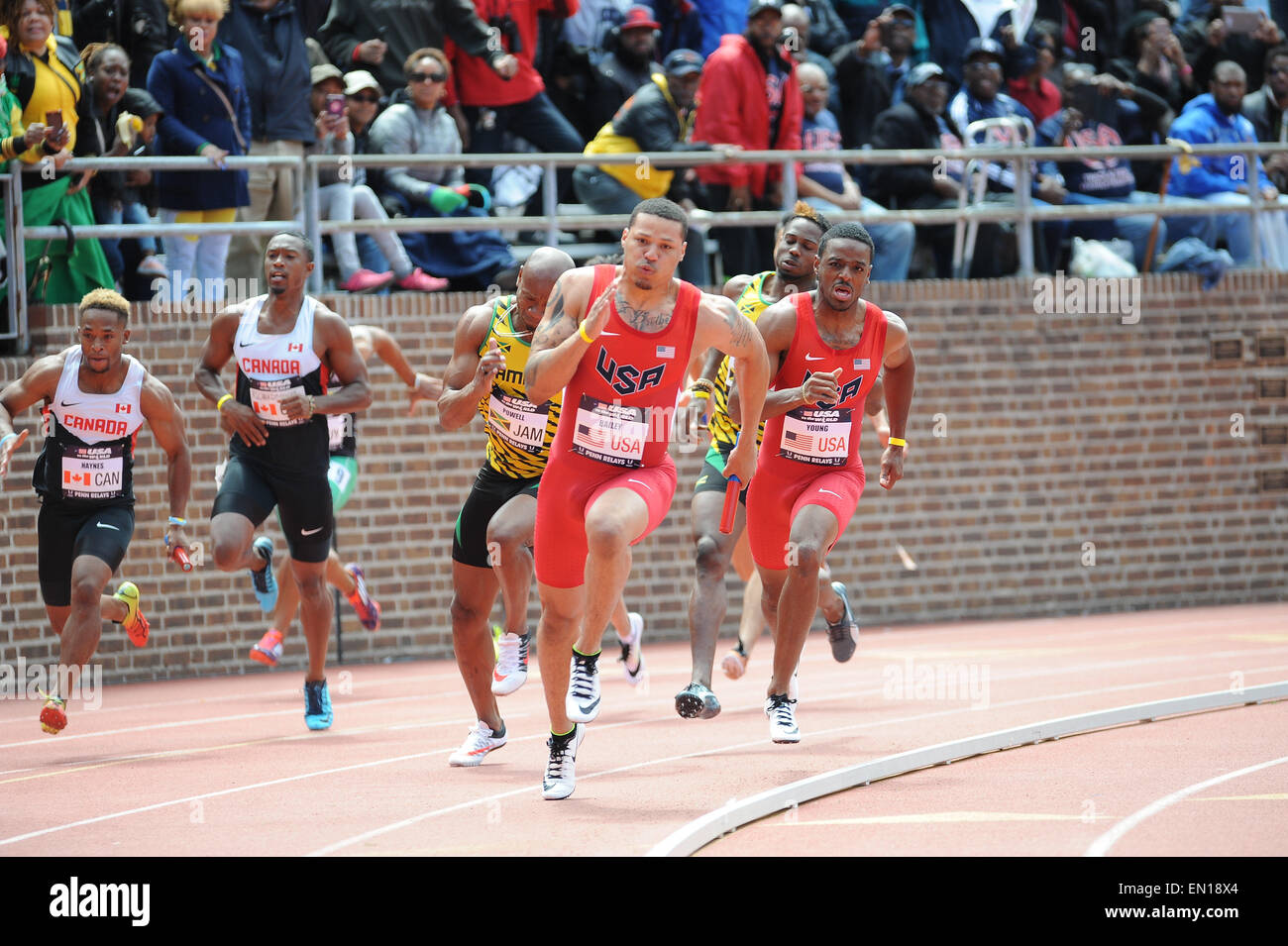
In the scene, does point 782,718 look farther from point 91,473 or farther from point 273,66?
point 273,66

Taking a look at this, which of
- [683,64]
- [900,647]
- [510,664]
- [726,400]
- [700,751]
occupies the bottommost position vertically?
[900,647]

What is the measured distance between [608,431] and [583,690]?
1123mm

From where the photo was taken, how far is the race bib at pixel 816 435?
8453 millimetres

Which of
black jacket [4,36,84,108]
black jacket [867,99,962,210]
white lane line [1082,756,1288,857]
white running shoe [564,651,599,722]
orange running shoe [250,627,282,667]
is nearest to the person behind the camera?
white lane line [1082,756,1288,857]

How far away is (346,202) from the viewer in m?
13.2

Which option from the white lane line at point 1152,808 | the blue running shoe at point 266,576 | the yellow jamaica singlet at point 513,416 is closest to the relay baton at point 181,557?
the blue running shoe at point 266,576

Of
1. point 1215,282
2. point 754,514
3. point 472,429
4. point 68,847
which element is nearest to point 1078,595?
point 1215,282

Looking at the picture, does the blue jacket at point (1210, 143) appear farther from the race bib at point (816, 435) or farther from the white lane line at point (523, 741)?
the race bib at point (816, 435)

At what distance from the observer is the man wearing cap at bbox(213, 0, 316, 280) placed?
13.0 m

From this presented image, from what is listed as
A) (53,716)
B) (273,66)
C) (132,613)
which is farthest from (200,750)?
(273,66)

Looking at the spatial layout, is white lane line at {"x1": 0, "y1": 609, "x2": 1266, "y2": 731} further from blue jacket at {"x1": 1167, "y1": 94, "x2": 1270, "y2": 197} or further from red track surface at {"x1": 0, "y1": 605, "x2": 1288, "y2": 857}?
blue jacket at {"x1": 1167, "y1": 94, "x2": 1270, "y2": 197}

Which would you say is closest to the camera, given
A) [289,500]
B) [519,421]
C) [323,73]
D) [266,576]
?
[519,421]

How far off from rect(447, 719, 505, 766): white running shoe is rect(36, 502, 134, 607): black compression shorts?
241 centimetres

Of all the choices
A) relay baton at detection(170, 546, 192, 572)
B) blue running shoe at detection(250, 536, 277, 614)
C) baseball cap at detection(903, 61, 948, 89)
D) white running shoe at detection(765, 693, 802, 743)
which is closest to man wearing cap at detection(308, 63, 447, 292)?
blue running shoe at detection(250, 536, 277, 614)
